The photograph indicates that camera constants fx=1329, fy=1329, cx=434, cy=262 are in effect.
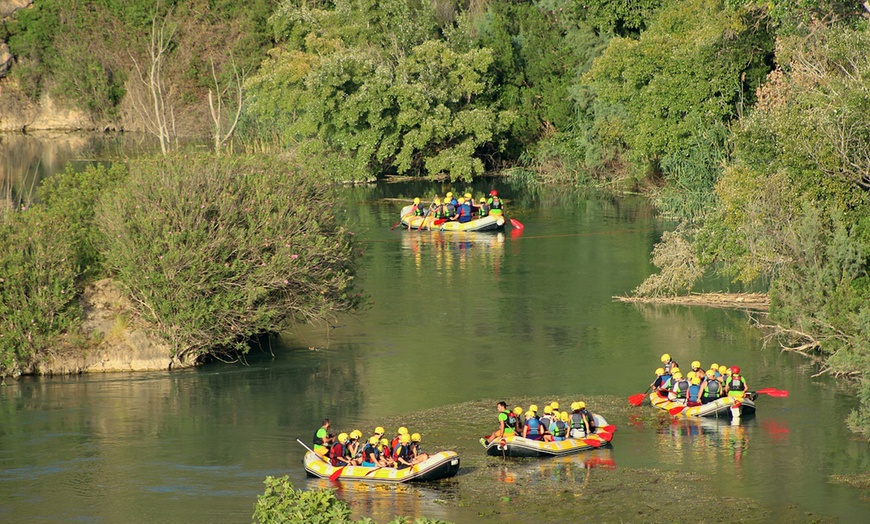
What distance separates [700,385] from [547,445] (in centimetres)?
452

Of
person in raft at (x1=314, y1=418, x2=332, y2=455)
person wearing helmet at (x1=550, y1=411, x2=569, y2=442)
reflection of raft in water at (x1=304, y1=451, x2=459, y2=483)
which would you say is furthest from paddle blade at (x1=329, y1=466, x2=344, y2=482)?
person wearing helmet at (x1=550, y1=411, x2=569, y2=442)

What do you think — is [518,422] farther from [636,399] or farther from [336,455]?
[636,399]

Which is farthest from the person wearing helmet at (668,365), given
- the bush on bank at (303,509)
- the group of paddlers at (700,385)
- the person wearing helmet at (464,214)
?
the person wearing helmet at (464,214)

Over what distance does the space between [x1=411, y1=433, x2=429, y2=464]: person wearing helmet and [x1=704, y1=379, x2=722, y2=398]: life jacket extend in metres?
7.31

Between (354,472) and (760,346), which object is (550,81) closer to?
(760,346)

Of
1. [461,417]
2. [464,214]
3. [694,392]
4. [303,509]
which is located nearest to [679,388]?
[694,392]

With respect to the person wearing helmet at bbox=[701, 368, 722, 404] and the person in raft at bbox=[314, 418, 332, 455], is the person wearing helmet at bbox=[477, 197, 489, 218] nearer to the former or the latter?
the person wearing helmet at bbox=[701, 368, 722, 404]

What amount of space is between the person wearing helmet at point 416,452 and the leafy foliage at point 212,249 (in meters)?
8.52

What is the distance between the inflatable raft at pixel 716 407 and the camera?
2917cm

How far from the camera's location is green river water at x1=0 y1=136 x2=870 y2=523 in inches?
968

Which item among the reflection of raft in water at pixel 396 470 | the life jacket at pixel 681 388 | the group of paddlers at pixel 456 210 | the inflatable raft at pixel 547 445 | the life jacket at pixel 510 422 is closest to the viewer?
the reflection of raft in water at pixel 396 470

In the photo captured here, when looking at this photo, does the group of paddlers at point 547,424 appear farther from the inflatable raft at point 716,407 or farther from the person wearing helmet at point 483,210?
the person wearing helmet at point 483,210

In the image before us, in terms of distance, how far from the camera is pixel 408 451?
1017 inches

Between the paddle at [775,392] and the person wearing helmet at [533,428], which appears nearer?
the person wearing helmet at [533,428]
